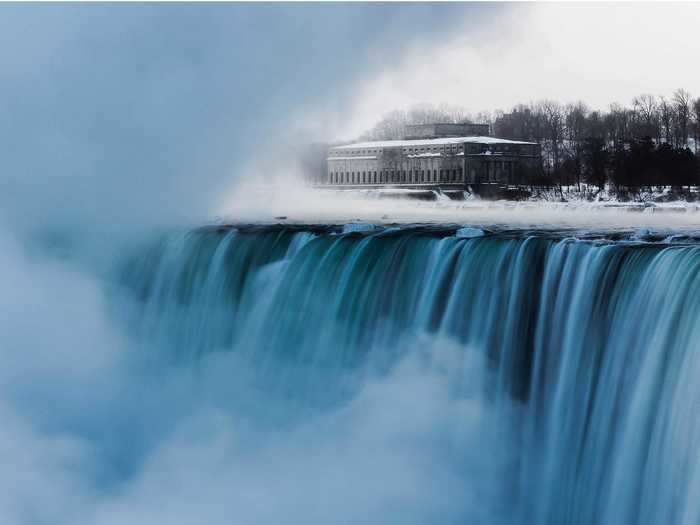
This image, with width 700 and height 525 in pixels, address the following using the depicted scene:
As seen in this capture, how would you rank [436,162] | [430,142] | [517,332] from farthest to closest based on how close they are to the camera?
1. [430,142]
2. [436,162]
3. [517,332]

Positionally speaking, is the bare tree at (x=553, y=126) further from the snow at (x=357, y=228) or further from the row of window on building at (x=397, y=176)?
the snow at (x=357, y=228)

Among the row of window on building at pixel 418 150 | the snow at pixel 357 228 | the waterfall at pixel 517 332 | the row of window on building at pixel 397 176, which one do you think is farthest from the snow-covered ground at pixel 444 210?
the waterfall at pixel 517 332

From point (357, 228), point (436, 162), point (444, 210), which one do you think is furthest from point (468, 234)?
point (436, 162)

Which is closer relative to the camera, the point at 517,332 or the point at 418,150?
the point at 517,332

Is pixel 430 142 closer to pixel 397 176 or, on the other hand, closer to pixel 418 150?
pixel 418 150

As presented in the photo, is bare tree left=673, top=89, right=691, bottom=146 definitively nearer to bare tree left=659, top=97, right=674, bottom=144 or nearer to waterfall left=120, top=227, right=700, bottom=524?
bare tree left=659, top=97, right=674, bottom=144

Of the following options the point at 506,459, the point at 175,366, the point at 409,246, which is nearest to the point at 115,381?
the point at 175,366

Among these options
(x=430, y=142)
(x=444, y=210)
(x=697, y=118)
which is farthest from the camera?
(x=430, y=142)

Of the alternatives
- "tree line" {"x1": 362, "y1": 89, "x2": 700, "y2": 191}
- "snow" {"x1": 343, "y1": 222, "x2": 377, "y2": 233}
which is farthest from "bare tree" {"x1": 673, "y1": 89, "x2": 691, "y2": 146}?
"snow" {"x1": 343, "y1": 222, "x2": 377, "y2": 233}

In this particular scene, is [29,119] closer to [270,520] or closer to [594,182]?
[270,520]
